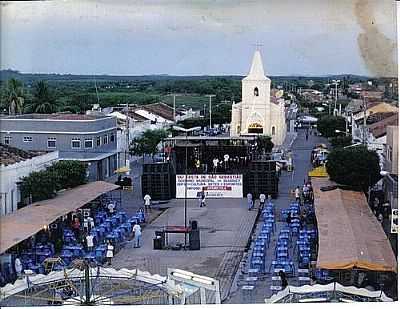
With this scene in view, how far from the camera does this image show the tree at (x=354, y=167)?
4.32m

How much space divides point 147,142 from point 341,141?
5.46ft

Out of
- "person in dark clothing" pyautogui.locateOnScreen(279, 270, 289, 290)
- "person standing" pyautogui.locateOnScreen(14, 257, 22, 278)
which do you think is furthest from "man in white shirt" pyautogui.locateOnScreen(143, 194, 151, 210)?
"person standing" pyautogui.locateOnScreen(14, 257, 22, 278)

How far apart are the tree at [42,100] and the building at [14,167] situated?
1.02 ft

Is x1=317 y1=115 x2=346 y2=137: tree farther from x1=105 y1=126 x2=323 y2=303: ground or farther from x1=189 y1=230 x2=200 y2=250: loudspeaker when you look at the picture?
x1=189 y1=230 x2=200 y2=250: loudspeaker

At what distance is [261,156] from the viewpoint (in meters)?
5.65

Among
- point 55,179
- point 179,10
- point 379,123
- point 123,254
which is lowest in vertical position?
point 123,254

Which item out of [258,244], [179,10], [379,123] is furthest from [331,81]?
[179,10]

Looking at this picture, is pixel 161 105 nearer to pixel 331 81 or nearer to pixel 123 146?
pixel 123 146

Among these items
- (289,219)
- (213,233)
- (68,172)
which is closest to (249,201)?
(289,219)

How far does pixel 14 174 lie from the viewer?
3.23 meters

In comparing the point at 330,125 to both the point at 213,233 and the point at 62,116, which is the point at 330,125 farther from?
the point at 62,116

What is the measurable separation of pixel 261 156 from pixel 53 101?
1.66m

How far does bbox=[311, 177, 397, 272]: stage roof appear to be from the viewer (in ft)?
9.75

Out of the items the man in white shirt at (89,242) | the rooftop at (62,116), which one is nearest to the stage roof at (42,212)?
the man in white shirt at (89,242)
